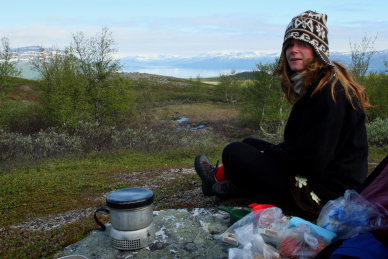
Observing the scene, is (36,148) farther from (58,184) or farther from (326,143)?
(326,143)

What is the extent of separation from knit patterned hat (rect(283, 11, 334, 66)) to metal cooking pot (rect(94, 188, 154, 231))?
7.20ft

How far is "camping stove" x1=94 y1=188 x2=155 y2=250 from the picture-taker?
3.18 metres

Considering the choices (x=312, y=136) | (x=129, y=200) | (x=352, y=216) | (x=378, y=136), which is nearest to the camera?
(x=352, y=216)

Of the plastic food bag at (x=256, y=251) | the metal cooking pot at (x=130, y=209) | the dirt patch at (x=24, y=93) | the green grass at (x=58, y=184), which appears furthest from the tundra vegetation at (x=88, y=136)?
the dirt patch at (x=24, y=93)

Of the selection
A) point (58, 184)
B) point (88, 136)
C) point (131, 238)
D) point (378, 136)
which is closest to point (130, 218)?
point (131, 238)

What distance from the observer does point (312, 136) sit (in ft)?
11.1

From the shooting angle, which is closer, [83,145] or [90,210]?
[90,210]

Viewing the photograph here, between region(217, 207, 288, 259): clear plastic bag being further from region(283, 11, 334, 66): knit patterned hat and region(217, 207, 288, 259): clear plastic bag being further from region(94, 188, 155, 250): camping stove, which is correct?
region(283, 11, 334, 66): knit patterned hat

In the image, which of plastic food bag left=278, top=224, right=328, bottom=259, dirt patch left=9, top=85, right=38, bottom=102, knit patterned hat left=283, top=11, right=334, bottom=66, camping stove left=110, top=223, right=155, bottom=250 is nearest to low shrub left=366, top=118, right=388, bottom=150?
knit patterned hat left=283, top=11, right=334, bottom=66

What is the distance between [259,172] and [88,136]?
14047 mm

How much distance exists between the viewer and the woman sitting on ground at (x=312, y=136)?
338cm

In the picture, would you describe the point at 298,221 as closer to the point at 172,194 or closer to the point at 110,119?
the point at 172,194

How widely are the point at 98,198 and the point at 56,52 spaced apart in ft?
76.7

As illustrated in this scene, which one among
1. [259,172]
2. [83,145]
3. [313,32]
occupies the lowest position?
[83,145]
